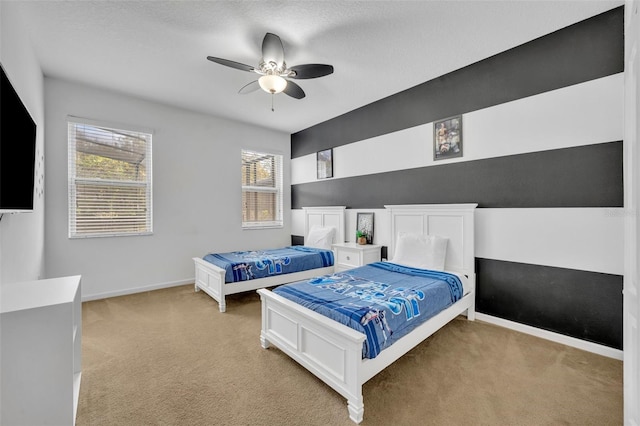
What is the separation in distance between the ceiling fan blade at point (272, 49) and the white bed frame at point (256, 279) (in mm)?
2411

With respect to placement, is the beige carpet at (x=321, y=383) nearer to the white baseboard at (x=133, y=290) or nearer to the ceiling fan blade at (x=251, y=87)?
the white baseboard at (x=133, y=290)

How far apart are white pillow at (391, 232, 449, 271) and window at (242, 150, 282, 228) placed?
2949 millimetres

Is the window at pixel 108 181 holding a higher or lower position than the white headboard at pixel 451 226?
higher

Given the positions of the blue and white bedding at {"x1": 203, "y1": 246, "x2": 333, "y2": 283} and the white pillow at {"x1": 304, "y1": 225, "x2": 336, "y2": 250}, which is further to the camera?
the white pillow at {"x1": 304, "y1": 225, "x2": 336, "y2": 250}

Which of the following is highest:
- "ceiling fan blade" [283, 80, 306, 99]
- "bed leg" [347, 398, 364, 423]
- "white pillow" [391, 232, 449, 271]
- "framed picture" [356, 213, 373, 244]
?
"ceiling fan blade" [283, 80, 306, 99]

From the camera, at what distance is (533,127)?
8.71 feet

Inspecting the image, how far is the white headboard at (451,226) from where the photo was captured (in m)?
2.99

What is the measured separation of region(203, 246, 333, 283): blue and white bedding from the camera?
11.3 feet

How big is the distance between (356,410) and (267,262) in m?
2.40

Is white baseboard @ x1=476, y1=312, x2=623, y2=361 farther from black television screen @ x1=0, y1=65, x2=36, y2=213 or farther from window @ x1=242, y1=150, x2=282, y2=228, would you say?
black television screen @ x1=0, y1=65, x2=36, y2=213

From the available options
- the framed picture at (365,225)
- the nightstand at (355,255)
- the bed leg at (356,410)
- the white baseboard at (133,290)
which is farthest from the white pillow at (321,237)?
the bed leg at (356,410)

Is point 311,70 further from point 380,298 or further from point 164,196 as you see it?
point 164,196

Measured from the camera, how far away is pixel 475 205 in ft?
9.66

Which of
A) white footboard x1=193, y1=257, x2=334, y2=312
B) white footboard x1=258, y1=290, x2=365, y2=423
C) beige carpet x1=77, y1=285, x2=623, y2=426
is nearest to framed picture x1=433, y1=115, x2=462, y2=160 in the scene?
beige carpet x1=77, y1=285, x2=623, y2=426
